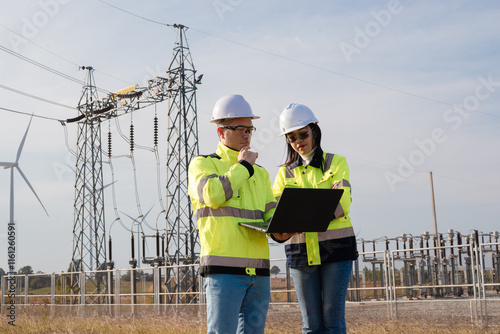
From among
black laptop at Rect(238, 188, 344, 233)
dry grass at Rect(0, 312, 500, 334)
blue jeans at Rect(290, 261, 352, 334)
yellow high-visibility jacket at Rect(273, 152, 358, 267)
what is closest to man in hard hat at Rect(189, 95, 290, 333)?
black laptop at Rect(238, 188, 344, 233)

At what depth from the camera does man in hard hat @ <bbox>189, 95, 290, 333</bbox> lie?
135 inches

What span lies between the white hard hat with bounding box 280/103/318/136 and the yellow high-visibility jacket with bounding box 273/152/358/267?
275 millimetres

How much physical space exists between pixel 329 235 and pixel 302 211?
617 mm

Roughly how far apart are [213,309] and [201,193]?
2.08 feet

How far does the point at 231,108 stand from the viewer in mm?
3736

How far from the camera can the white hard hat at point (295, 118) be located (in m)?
4.33

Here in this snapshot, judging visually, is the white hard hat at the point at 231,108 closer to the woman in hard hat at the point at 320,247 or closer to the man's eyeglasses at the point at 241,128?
the man's eyeglasses at the point at 241,128

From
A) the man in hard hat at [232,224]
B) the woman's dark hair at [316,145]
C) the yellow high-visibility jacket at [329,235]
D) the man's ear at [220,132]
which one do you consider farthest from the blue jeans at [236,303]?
the woman's dark hair at [316,145]

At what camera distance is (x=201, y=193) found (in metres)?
3.52

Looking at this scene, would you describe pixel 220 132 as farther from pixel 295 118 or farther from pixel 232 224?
pixel 295 118

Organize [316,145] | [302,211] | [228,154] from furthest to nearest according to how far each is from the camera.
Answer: [316,145], [228,154], [302,211]

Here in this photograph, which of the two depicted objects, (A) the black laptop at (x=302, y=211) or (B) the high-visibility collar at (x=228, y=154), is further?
(B) the high-visibility collar at (x=228, y=154)

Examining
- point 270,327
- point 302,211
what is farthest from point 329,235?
point 270,327

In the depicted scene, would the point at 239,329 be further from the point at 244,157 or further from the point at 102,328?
the point at 102,328
